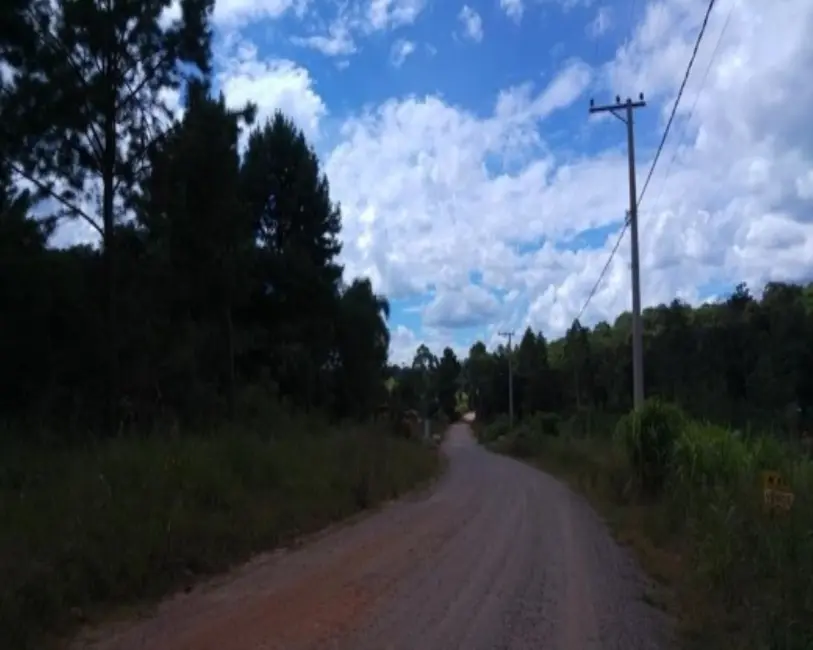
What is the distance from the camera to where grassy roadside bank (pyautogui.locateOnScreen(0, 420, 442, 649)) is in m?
9.12

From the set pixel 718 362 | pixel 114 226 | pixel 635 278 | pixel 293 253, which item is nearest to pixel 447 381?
pixel 718 362

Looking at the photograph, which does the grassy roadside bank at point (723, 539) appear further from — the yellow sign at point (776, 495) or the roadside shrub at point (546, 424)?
the roadside shrub at point (546, 424)

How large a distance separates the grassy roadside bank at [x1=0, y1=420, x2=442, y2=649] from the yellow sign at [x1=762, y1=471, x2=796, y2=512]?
21.8 feet

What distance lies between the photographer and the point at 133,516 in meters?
11.6

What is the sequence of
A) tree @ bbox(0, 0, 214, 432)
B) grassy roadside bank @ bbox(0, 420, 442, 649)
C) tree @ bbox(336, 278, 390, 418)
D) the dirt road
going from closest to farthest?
the dirt road < grassy roadside bank @ bbox(0, 420, 442, 649) < tree @ bbox(0, 0, 214, 432) < tree @ bbox(336, 278, 390, 418)

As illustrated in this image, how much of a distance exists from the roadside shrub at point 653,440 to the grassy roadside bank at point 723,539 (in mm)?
134

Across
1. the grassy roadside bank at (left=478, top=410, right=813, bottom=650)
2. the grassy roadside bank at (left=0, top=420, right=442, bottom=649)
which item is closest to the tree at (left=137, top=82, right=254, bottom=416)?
the grassy roadside bank at (left=0, top=420, right=442, bottom=649)

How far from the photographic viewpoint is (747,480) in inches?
511

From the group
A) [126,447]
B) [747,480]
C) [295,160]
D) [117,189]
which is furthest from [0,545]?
[295,160]

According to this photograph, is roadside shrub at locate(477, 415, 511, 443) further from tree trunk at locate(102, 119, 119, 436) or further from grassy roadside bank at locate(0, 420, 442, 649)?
tree trunk at locate(102, 119, 119, 436)

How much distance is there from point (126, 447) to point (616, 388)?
68.2 metres

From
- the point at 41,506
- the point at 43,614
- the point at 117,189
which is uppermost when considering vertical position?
the point at 117,189

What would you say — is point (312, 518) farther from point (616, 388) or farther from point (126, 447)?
point (616, 388)

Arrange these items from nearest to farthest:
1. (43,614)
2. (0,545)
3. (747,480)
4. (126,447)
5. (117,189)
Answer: (43,614), (0,545), (747,480), (126,447), (117,189)
